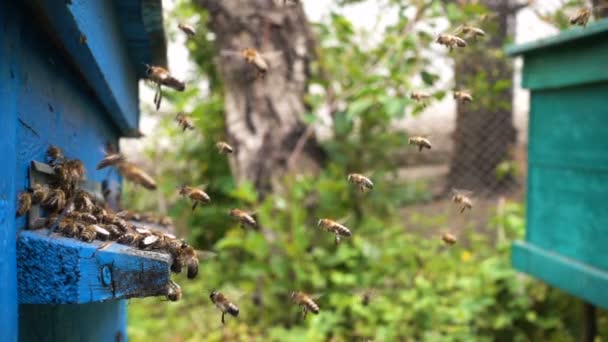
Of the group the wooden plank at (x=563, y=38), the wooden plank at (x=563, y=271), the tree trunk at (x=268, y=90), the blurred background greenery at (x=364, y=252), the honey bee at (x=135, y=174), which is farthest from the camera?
the tree trunk at (x=268, y=90)

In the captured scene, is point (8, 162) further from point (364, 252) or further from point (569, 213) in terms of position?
point (364, 252)

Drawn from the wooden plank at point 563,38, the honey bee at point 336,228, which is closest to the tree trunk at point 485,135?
the wooden plank at point 563,38

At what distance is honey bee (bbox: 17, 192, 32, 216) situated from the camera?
943 millimetres

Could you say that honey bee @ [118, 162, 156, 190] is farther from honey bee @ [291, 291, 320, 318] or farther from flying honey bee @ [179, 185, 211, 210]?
honey bee @ [291, 291, 320, 318]

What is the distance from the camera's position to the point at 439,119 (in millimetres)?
6930

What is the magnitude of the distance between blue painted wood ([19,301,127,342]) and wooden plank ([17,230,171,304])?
133 millimetres

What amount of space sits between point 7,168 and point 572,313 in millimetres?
4326

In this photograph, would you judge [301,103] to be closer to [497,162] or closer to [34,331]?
[497,162]

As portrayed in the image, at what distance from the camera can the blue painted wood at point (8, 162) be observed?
864mm

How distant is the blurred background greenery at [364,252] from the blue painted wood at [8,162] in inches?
122

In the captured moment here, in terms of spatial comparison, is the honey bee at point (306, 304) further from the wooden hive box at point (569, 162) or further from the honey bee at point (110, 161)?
the wooden hive box at point (569, 162)

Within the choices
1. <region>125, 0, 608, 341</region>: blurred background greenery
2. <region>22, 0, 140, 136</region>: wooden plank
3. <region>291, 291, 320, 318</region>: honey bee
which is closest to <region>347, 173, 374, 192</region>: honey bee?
<region>291, 291, 320, 318</region>: honey bee

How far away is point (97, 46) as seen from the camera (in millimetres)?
1214

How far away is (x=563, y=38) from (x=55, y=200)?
2964 millimetres
